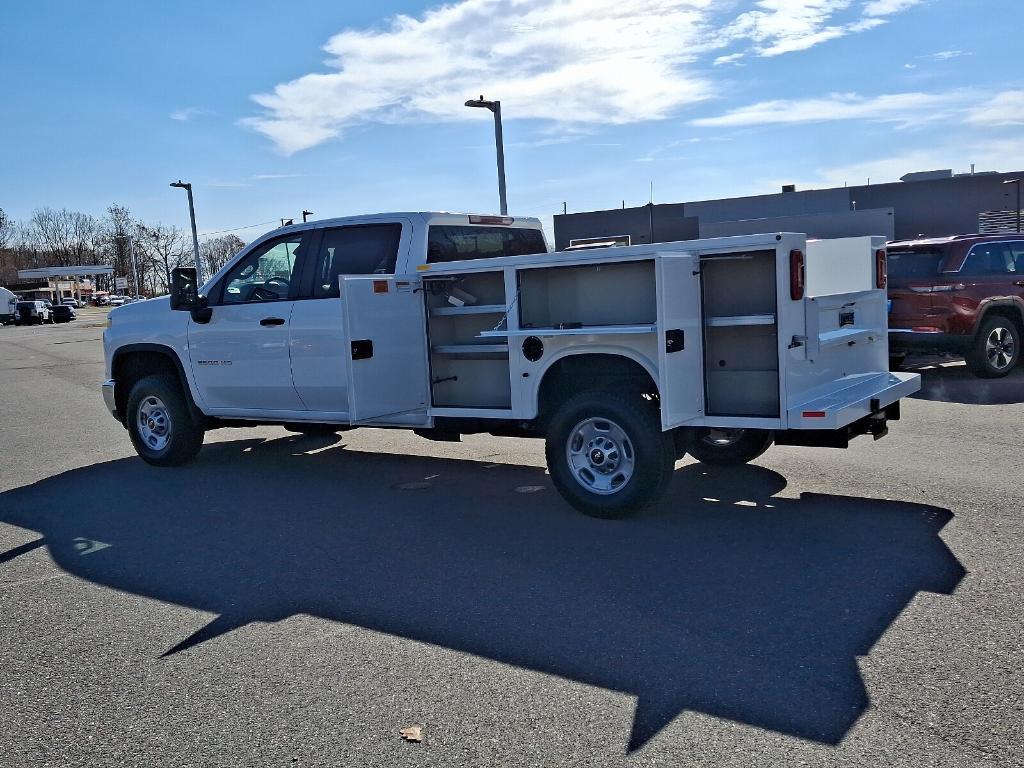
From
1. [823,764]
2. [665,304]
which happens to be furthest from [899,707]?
[665,304]

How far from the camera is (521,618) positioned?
484 cm

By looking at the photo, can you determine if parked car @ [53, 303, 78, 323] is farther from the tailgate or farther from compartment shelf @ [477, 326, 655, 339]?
the tailgate

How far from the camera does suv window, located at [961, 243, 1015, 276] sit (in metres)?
12.1

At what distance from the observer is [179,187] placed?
132 ft

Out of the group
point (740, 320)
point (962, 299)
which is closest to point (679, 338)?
point (740, 320)

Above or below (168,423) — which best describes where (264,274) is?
above

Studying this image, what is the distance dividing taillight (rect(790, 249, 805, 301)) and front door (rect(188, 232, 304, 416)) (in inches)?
168

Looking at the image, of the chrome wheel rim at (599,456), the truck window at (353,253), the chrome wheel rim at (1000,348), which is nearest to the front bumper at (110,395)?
the truck window at (353,253)

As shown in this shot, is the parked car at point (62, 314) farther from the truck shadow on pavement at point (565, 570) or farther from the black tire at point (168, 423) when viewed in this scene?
the truck shadow on pavement at point (565, 570)

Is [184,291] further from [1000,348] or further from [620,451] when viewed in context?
[1000,348]

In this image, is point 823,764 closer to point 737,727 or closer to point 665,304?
point 737,727

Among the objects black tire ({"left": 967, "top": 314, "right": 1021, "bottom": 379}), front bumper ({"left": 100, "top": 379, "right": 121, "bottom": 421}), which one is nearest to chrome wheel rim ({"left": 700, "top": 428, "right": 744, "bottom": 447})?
front bumper ({"left": 100, "top": 379, "right": 121, "bottom": 421})

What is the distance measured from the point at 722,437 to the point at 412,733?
440 cm

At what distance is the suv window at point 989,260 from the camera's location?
12.1 m
